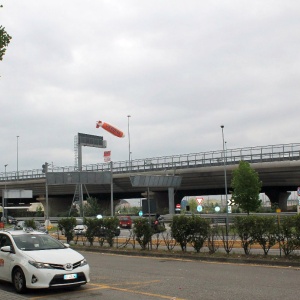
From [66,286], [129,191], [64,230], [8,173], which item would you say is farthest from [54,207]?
[66,286]

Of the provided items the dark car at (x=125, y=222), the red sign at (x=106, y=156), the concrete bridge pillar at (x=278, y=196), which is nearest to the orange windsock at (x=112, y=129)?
the red sign at (x=106, y=156)

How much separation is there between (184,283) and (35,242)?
12.5 ft

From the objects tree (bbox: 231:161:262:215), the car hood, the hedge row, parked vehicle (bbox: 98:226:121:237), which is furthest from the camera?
tree (bbox: 231:161:262:215)

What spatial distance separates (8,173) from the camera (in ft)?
255

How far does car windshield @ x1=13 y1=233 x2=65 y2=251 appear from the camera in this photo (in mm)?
10938

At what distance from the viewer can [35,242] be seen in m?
11.2

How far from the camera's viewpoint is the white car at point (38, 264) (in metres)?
9.72

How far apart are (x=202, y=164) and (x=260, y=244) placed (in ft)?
131

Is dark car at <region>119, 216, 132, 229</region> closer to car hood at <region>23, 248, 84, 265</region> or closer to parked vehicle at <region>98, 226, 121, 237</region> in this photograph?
parked vehicle at <region>98, 226, 121, 237</region>

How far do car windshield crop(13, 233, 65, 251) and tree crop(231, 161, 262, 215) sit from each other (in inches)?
1530

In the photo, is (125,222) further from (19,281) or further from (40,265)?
(40,265)

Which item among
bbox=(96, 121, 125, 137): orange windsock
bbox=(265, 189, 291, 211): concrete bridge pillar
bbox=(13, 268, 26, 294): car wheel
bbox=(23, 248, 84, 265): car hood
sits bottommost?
bbox=(13, 268, 26, 294): car wheel

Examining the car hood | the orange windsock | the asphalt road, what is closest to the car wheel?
the asphalt road

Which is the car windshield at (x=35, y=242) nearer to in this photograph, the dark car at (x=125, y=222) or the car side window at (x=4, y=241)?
the car side window at (x=4, y=241)
